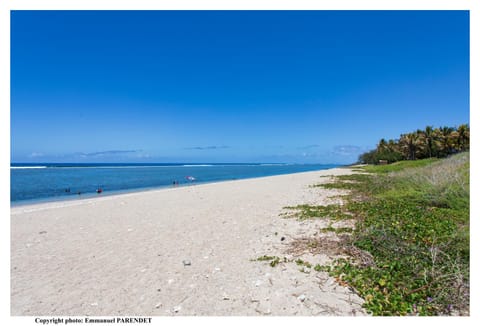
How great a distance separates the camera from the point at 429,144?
6400 cm

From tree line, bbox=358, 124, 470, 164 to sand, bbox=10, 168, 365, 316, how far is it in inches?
2643

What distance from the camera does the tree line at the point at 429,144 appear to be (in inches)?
2274

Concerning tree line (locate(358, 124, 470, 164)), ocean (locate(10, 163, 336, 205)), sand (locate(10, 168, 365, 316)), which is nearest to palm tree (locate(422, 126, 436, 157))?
tree line (locate(358, 124, 470, 164))

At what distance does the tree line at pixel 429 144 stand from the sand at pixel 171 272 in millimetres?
67120

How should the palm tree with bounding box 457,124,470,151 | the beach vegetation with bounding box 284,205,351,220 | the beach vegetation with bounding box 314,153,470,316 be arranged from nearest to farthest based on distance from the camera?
the beach vegetation with bounding box 314,153,470,316, the beach vegetation with bounding box 284,205,351,220, the palm tree with bounding box 457,124,470,151

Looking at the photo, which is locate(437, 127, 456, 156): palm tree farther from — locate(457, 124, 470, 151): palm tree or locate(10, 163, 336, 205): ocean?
locate(10, 163, 336, 205): ocean

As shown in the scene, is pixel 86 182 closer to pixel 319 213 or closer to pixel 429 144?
pixel 319 213

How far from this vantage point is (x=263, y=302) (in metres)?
3.43

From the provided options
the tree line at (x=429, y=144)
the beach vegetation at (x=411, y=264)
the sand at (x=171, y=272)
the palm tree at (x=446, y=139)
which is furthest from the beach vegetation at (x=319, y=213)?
the palm tree at (x=446, y=139)

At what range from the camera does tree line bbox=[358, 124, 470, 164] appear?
57.8 m

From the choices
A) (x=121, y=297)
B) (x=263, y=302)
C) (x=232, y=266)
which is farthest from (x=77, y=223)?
(x=263, y=302)

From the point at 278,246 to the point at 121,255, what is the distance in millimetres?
3720

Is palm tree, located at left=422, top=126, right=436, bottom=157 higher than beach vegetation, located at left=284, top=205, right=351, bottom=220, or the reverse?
palm tree, located at left=422, top=126, right=436, bottom=157
